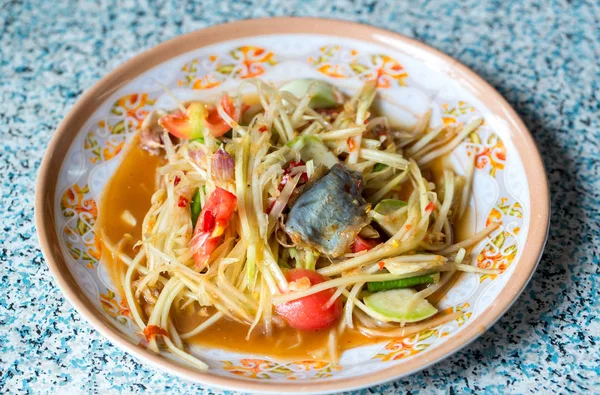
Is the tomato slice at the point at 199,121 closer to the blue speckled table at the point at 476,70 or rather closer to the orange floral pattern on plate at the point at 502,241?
the blue speckled table at the point at 476,70

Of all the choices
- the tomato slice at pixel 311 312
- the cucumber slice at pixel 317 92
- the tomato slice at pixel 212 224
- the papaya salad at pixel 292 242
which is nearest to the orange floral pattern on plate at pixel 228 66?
the cucumber slice at pixel 317 92

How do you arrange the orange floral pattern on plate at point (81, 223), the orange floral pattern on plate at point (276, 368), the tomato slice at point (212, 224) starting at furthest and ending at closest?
1. the orange floral pattern on plate at point (81, 223)
2. the tomato slice at point (212, 224)
3. the orange floral pattern on plate at point (276, 368)

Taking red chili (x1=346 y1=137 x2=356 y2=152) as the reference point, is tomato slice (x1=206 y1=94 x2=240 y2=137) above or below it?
above

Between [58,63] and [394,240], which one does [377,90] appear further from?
[58,63]

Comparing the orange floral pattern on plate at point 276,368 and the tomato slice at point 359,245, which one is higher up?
the tomato slice at point 359,245

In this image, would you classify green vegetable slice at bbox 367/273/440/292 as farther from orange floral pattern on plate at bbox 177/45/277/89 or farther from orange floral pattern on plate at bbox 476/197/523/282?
orange floral pattern on plate at bbox 177/45/277/89

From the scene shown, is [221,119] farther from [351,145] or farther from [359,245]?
[359,245]

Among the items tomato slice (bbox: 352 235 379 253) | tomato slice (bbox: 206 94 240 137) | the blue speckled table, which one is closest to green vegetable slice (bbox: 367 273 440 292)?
tomato slice (bbox: 352 235 379 253)
